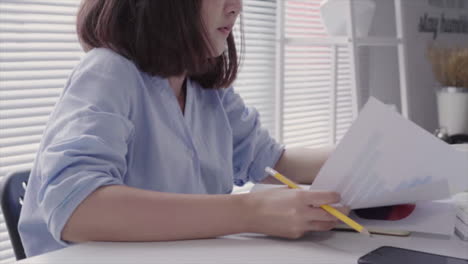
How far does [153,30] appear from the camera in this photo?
0.94 metres

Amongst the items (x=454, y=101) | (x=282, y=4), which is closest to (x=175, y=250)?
(x=282, y=4)

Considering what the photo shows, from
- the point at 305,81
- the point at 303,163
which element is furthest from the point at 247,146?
the point at 305,81

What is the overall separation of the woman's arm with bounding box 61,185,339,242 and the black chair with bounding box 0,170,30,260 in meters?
0.19

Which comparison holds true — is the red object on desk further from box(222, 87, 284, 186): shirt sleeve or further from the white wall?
the white wall

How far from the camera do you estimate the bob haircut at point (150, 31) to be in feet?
3.06

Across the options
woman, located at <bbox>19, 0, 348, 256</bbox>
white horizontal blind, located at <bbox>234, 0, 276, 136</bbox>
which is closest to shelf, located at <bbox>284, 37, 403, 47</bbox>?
white horizontal blind, located at <bbox>234, 0, 276, 136</bbox>

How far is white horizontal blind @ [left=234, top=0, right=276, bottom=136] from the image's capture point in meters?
2.47

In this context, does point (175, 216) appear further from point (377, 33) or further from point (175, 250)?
point (377, 33)

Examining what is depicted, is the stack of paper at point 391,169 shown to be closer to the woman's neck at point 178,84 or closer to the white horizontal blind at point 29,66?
the woman's neck at point 178,84

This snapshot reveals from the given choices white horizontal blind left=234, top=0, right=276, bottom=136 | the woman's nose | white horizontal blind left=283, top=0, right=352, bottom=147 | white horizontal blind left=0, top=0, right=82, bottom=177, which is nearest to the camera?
the woman's nose

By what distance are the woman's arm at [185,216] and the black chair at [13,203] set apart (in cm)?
19

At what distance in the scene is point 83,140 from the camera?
72 centimetres

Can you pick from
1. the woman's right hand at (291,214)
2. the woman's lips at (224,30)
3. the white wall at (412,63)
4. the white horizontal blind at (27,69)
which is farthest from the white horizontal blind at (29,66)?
the white wall at (412,63)

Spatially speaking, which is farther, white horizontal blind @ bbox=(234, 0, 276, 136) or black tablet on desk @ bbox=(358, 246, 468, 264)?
white horizontal blind @ bbox=(234, 0, 276, 136)
